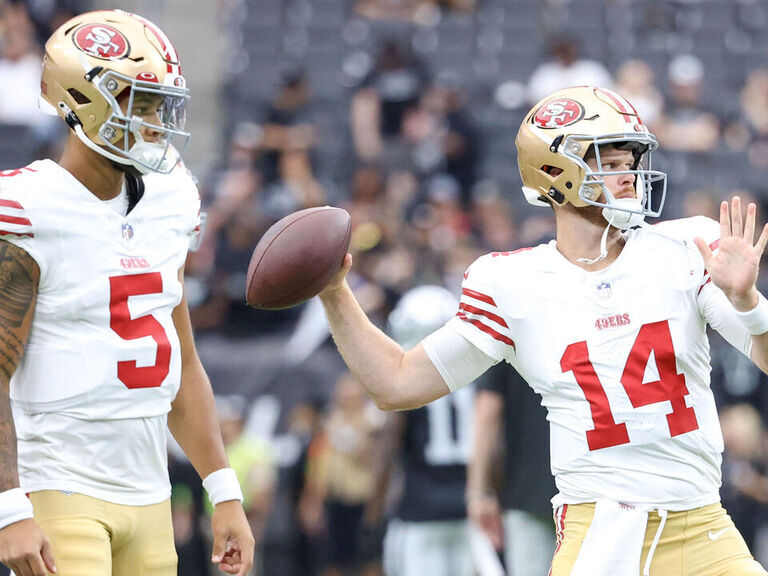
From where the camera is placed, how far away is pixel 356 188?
8.96 meters

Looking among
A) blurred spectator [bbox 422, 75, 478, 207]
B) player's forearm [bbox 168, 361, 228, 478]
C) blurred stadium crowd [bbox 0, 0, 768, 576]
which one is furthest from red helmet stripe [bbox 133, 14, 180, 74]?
blurred spectator [bbox 422, 75, 478, 207]

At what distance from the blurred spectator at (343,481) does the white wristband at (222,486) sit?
11.0ft

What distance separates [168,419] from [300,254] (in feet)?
2.19

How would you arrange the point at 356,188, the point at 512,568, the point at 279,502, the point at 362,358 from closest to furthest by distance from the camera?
the point at 362,358 < the point at 512,568 < the point at 279,502 < the point at 356,188

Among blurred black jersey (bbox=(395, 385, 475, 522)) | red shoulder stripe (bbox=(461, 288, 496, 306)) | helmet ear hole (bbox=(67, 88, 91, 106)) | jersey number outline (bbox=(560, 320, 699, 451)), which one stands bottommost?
blurred black jersey (bbox=(395, 385, 475, 522))

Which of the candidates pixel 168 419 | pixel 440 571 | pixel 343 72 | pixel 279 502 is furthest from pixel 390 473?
pixel 343 72

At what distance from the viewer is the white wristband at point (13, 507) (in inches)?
115

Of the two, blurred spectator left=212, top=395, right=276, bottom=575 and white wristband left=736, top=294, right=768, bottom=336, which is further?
blurred spectator left=212, top=395, right=276, bottom=575

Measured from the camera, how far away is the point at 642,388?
316 centimetres

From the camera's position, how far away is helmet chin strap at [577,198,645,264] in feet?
10.9

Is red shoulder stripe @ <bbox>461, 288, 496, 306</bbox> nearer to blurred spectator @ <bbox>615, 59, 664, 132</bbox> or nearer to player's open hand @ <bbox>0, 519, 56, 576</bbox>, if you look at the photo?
player's open hand @ <bbox>0, 519, 56, 576</bbox>

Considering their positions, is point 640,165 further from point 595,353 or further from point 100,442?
point 100,442

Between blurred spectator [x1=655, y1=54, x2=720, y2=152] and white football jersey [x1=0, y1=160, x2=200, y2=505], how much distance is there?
23.2ft

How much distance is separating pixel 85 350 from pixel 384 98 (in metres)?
6.69
